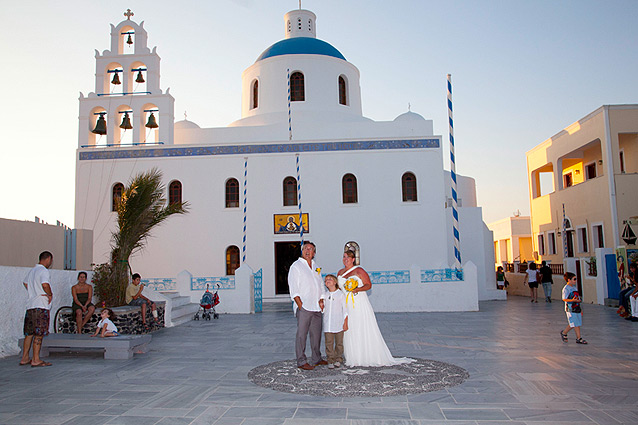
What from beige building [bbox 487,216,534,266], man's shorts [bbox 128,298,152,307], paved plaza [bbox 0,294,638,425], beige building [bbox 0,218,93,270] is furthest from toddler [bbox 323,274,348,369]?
beige building [bbox 487,216,534,266]

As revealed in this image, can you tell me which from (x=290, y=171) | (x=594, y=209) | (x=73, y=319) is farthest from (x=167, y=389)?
(x=594, y=209)

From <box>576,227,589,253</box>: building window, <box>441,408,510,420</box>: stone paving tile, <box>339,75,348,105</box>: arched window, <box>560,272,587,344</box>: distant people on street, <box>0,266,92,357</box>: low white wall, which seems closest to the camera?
<box>441,408,510,420</box>: stone paving tile

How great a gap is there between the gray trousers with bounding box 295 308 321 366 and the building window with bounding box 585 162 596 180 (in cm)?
1733

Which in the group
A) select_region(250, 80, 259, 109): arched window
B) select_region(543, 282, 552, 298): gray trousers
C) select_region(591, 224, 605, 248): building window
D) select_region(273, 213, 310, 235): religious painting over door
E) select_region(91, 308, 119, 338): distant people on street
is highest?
select_region(250, 80, 259, 109): arched window

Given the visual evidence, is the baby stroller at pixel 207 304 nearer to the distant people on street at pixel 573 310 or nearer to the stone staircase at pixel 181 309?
the stone staircase at pixel 181 309

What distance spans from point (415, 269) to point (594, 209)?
24.5 feet

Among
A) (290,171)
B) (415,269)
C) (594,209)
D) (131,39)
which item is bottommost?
(415,269)

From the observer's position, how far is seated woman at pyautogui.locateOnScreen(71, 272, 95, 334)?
28.7 ft

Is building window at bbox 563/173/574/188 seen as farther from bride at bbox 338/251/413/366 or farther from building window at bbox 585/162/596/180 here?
bride at bbox 338/251/413/366

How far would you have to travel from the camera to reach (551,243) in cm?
2102

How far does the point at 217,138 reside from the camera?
20.0 metres

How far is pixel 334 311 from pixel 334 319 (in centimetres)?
10

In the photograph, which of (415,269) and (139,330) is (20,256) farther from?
(415,269)

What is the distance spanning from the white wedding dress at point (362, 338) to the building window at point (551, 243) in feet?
54.1
